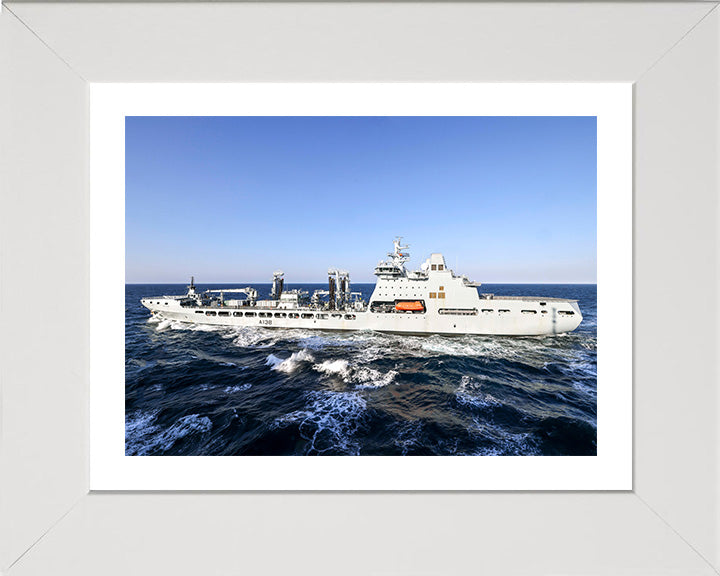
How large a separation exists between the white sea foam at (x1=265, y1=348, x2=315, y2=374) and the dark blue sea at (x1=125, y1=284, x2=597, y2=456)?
0.04 meters

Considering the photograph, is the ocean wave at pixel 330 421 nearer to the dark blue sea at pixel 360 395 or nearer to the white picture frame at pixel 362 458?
the dark blue sea at pixel 360 395

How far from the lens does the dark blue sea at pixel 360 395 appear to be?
2404mm

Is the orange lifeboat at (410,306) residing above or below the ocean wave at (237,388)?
above

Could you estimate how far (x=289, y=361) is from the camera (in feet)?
16.6

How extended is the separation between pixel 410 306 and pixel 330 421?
14.6 ft

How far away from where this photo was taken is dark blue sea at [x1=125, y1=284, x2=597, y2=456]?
7.89 feet

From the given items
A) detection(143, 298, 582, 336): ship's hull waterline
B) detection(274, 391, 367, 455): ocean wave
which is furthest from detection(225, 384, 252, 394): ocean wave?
detection(143, 298, 582, 336): ship's hull waterline

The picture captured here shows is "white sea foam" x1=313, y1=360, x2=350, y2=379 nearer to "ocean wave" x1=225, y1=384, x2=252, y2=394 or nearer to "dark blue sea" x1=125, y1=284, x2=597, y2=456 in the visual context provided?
"dark blue sea" x1=125, y1=284, x2=597, y2=456
